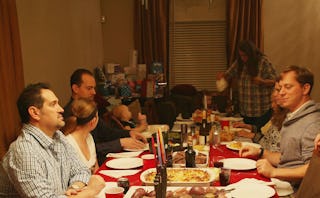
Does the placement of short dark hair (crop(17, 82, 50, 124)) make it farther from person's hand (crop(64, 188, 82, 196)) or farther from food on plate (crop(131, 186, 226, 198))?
food on plate (crop(131, 186, 226, 198))

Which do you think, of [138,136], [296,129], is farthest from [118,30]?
[296,129]

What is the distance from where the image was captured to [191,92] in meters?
5.84

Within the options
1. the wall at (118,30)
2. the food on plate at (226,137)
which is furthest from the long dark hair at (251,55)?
the wall at (118,30)

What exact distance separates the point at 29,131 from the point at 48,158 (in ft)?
0.58

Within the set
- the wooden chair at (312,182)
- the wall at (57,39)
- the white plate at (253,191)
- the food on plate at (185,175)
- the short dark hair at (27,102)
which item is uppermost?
the wall at (57,39)

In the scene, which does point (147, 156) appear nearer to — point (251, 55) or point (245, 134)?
point (245, 134)

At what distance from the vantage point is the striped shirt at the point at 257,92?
4645 millimetres

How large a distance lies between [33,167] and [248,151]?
1.56m

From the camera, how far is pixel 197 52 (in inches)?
247

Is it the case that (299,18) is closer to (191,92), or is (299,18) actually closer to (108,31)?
(191,92)

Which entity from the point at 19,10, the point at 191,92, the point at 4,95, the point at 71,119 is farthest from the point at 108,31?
the point at 71,119

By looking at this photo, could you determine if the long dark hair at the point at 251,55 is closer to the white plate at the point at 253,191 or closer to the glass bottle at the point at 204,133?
the glass bottle at the point at 204,133

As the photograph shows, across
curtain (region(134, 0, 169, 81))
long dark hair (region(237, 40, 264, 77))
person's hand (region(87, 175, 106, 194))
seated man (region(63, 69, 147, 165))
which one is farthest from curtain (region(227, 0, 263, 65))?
person's hand (region(87, 175, 106, 194))

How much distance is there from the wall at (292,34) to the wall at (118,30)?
7.27 feet
